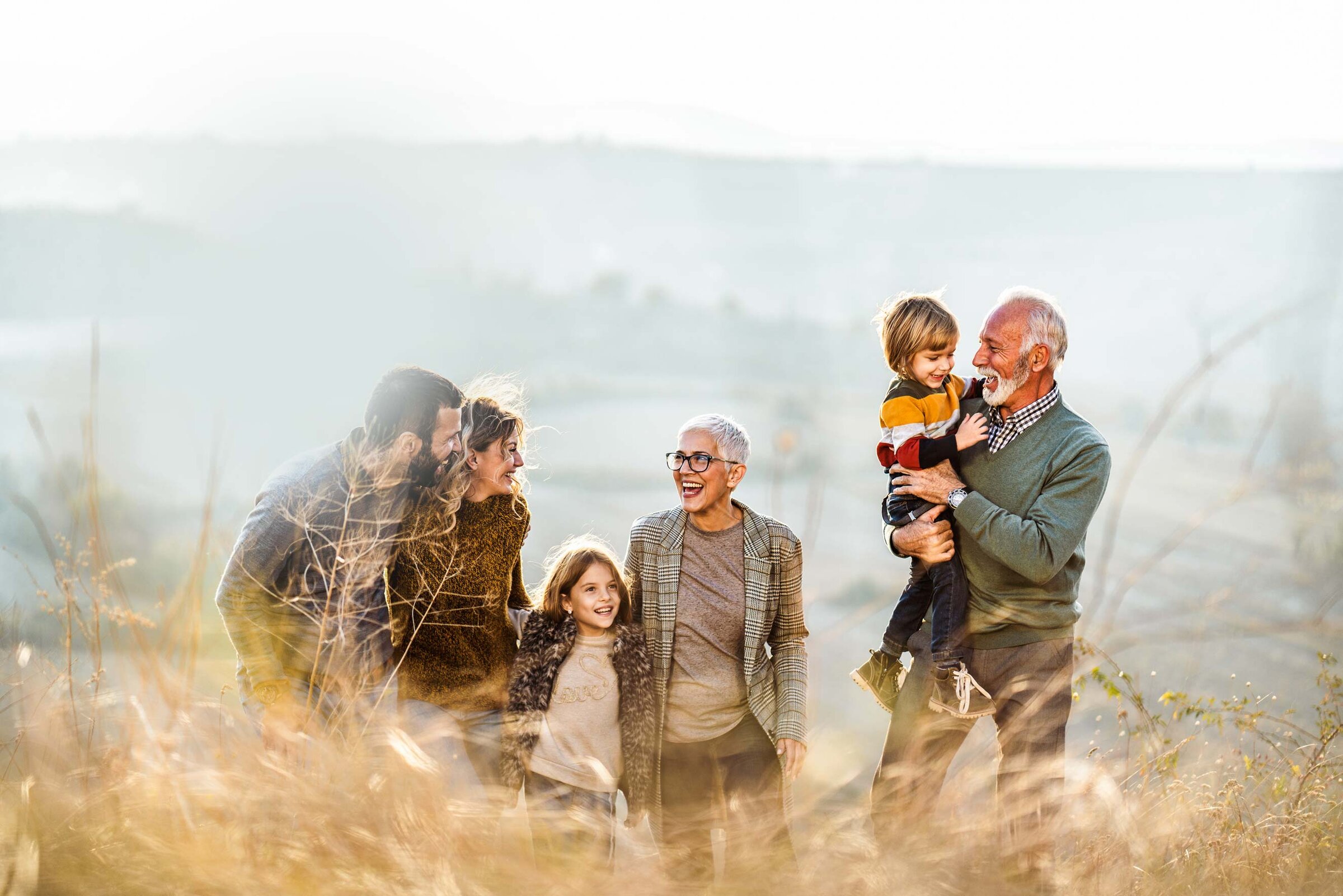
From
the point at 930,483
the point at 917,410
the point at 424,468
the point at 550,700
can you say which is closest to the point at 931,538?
the point at 930,483

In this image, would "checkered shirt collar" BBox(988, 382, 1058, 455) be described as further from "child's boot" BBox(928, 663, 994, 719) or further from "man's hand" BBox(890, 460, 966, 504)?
"child's boot" BBox(928, 663, 994, 719)

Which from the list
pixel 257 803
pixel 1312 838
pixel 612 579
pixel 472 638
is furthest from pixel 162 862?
pixel 1312 838

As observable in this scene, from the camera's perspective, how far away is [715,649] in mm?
3316

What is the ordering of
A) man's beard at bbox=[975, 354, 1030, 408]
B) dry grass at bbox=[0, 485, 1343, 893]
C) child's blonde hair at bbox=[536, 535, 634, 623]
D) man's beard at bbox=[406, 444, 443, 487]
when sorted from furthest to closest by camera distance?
child's blonde hair at bbox=[536, 535, 634, 623]
man's beard at bbox=[406, 444, 443, 487]
man's beard at bbox=[975, 354, 1030, 408]
dry grass at bbox=[0, 485, 1343, 893]

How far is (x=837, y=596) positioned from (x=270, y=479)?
846 centimetres

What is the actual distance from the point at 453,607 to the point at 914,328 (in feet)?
5.55

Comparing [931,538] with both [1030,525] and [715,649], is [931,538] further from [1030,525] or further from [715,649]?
[715,649]

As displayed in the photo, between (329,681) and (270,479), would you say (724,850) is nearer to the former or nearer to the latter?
(329,681)

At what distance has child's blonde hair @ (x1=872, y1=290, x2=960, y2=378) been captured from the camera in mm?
3088

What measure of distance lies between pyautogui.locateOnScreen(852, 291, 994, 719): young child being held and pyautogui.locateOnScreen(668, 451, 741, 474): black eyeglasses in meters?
0.55

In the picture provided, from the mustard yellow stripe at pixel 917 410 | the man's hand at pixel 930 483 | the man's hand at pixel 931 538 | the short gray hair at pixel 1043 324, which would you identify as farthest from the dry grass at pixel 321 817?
the short gray hair at pixel 1043 324

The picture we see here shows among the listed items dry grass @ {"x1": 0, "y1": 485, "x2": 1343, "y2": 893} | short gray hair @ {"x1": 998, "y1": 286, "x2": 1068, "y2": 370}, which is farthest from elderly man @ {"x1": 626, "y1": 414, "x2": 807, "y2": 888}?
short gray hair @ {"x1": 998, "y1": 286, "x2": 1068, "y2": 370}

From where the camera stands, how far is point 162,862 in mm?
2717

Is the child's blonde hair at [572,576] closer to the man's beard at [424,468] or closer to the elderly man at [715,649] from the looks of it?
the elderly man at [715,649]
